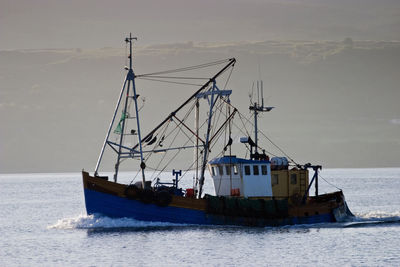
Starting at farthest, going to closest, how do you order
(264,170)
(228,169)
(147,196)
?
(228,169), (264,170), (147,196)

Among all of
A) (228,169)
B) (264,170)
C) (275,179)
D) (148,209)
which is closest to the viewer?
(148,209)

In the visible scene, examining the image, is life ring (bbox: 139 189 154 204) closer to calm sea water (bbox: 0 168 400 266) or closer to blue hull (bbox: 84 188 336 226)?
blue hull (bbox: 84 188 336 226)

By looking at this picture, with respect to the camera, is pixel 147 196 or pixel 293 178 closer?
pixel 147 196

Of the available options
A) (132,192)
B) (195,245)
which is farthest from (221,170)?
(195,245)

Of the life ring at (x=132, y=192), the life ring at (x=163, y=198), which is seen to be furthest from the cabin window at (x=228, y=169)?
the life ring at (x=132, y=192)

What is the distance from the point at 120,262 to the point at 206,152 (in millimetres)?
13468

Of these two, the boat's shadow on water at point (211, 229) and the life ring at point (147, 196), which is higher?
the life ring at point (147, 196)

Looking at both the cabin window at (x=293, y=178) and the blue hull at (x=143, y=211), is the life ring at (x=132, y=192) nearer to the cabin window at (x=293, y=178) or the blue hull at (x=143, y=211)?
the blue hull at (x=143, y=211)

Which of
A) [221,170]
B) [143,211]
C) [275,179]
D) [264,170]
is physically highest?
[221,170]

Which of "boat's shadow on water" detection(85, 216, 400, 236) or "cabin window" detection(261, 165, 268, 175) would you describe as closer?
"boat's shadow on water" detection(85, 216, 400, 236)

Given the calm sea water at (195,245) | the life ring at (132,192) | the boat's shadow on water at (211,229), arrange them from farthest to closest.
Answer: the boat's shadow on water at (211,229) → the life ring at (132,192) → the calm sea water at (195,245)

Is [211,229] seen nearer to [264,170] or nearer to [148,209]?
[148,209]

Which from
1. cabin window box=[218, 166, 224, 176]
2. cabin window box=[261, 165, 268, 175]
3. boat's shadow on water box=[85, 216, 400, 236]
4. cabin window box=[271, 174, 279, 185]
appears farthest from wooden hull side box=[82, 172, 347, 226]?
cabin window box=[218, 166, 224, 176]

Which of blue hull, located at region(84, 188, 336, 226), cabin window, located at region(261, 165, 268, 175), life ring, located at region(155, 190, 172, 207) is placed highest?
cabin window, located at region(261, 165, 268, 175)
